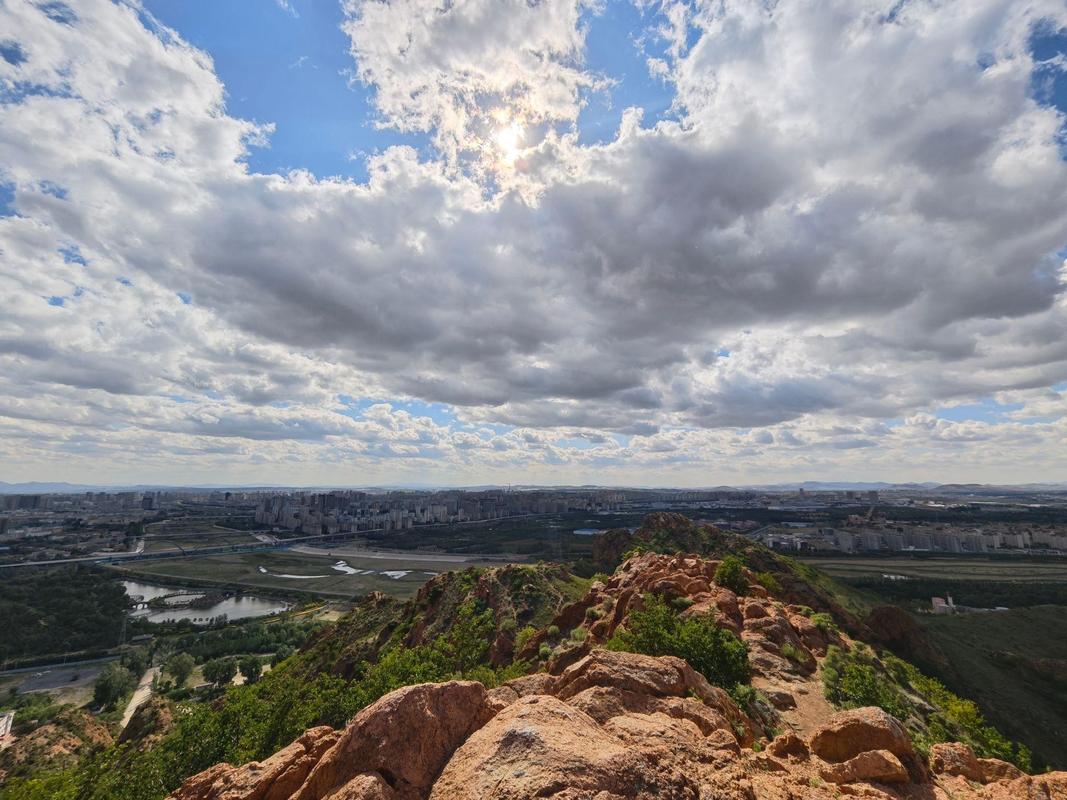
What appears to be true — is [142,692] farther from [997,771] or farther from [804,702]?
[997,771]

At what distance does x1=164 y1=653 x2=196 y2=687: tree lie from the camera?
3866 inches

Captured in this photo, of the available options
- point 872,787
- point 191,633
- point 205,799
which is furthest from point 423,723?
point 191,633

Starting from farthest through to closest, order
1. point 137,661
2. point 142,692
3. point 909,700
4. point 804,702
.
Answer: point 137,661 < point 142,692 < point 909,700 < point 804,702

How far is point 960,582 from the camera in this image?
160m

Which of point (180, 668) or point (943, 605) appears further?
point (943, 605)

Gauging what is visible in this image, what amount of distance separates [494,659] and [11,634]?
151370 millimetres

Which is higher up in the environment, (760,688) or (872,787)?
(872,787)

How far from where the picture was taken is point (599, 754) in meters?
10.8

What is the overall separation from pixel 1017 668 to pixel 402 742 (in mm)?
118725

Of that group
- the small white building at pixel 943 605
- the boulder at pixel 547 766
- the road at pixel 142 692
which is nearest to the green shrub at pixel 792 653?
the boulder at pixel 547 766

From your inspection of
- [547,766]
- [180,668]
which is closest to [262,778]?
[547,766]

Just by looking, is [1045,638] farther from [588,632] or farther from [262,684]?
[262,684]

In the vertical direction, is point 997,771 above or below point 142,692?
above

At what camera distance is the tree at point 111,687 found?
90.4m
